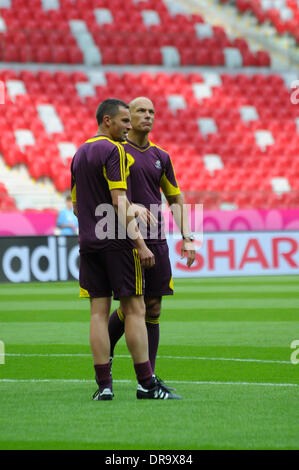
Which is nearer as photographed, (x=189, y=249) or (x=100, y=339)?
(x=100, y=339)

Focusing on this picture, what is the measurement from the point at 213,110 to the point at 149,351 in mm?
23598

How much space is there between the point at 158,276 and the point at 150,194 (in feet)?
1.99

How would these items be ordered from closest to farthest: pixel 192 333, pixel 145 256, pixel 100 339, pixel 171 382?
pixel 145 256
pixel 100 339
pixel 171 382
pixel 192 333

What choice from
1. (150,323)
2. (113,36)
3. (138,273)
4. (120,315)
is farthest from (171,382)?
(113,36)

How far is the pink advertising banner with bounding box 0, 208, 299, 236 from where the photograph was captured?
20.2 meters

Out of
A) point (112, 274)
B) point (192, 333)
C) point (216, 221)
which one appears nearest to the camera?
point (112, 274)

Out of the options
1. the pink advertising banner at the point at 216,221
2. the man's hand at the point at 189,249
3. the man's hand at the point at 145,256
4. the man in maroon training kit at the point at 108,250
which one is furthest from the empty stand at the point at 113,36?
the man's hand at the point at 145,256

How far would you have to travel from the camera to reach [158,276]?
6.70 m

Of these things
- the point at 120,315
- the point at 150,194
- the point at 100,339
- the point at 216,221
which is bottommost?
the point at 100,339

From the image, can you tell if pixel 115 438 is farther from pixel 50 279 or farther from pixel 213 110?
pixel 213 110

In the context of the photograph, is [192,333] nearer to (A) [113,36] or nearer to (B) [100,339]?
(B) [100,339]

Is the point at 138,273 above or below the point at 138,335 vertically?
above

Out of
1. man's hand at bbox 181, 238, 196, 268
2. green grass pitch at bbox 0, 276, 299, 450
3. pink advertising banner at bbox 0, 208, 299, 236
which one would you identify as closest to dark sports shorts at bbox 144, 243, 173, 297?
man's hand at bbox 181, 238, 196, 268

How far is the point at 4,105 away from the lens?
25.6 meters
